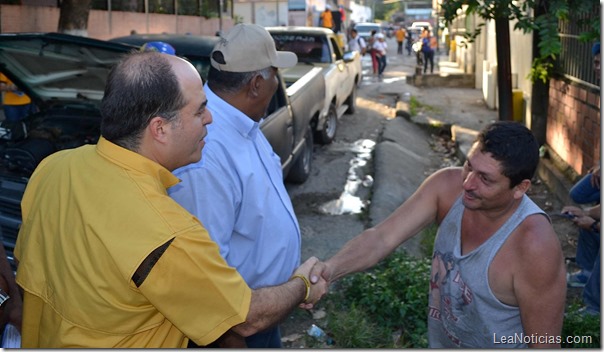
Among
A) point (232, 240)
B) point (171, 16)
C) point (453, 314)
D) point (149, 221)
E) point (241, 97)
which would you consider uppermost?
point (171, 16)

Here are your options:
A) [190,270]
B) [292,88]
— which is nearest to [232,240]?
[190,270]

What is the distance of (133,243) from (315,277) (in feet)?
3.99

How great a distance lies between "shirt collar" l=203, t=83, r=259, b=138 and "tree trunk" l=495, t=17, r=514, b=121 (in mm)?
5870

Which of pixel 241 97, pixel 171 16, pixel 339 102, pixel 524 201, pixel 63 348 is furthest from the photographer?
pixel 171 16

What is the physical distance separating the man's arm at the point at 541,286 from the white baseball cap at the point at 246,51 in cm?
125

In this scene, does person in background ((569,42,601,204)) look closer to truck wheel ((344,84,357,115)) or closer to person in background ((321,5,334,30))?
truck wheel ((344,84,357,115))

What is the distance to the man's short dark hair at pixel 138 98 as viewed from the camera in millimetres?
2012

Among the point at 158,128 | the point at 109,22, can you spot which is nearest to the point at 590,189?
the point at 158,128

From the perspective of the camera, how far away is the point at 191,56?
632cm

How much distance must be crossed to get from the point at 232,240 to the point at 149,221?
861 millimetres

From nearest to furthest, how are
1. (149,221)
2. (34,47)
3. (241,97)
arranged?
(149,221)
(241,97)
(34,47)

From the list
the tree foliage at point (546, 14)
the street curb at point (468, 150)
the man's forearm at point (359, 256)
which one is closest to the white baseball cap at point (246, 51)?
the man's forearm at point (359, 256)

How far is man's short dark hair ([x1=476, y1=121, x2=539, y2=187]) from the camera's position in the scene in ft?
8.53

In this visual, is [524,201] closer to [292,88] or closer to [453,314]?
[453,314]
